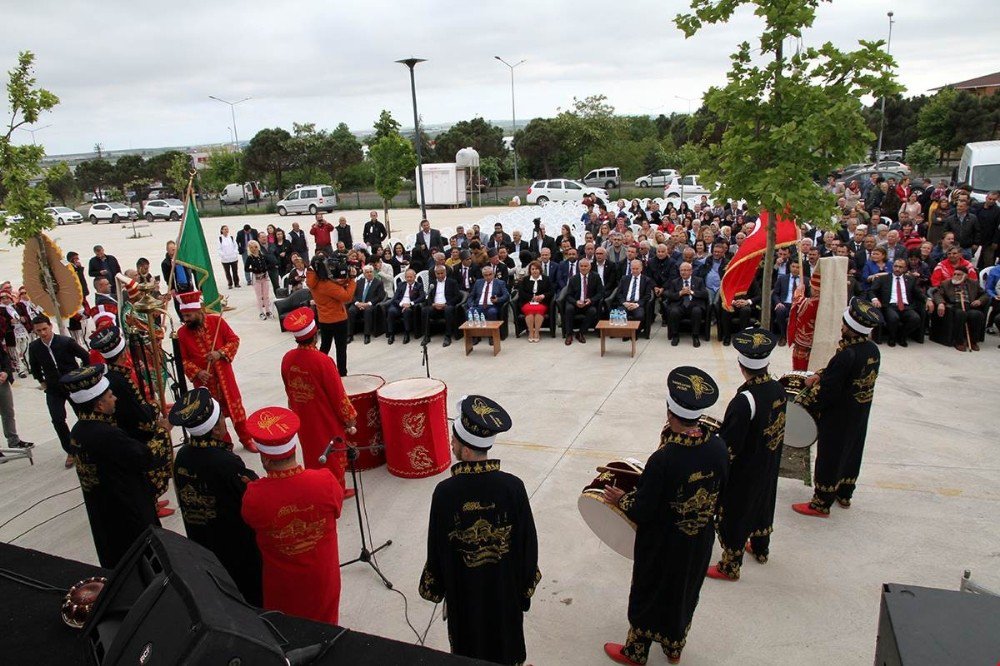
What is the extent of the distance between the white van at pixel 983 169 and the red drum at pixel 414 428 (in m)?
19.6

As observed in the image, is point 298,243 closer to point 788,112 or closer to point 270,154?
point 788,112

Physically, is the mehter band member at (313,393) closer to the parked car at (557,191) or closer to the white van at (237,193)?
the parked car at (557,191)

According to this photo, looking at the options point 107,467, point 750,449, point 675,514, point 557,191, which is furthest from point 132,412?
point 557,191

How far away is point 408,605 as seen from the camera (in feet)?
16.0

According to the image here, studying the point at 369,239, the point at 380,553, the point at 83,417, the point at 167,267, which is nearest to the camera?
the point at 83,417

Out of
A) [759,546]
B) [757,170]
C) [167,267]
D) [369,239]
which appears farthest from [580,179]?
[759,546]

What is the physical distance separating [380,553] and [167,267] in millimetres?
12508

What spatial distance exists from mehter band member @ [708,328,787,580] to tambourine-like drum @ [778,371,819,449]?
938 millimetres

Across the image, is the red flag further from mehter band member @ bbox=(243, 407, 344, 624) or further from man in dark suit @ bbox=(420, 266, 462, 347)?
mehter band member @ bbox=(243, 407, 344, 624)

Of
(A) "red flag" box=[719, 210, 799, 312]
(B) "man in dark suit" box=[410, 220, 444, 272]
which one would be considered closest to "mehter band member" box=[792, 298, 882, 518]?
(A) "red flag" box=[719, 210, 799, 312]

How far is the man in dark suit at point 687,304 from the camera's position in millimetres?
11094

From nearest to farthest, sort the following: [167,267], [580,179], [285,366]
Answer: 1. [285,366]
2. [167,267]
3. [580,179]

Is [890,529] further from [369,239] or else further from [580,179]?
[580,179]

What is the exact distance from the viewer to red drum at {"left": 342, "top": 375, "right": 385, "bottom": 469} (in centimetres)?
687
